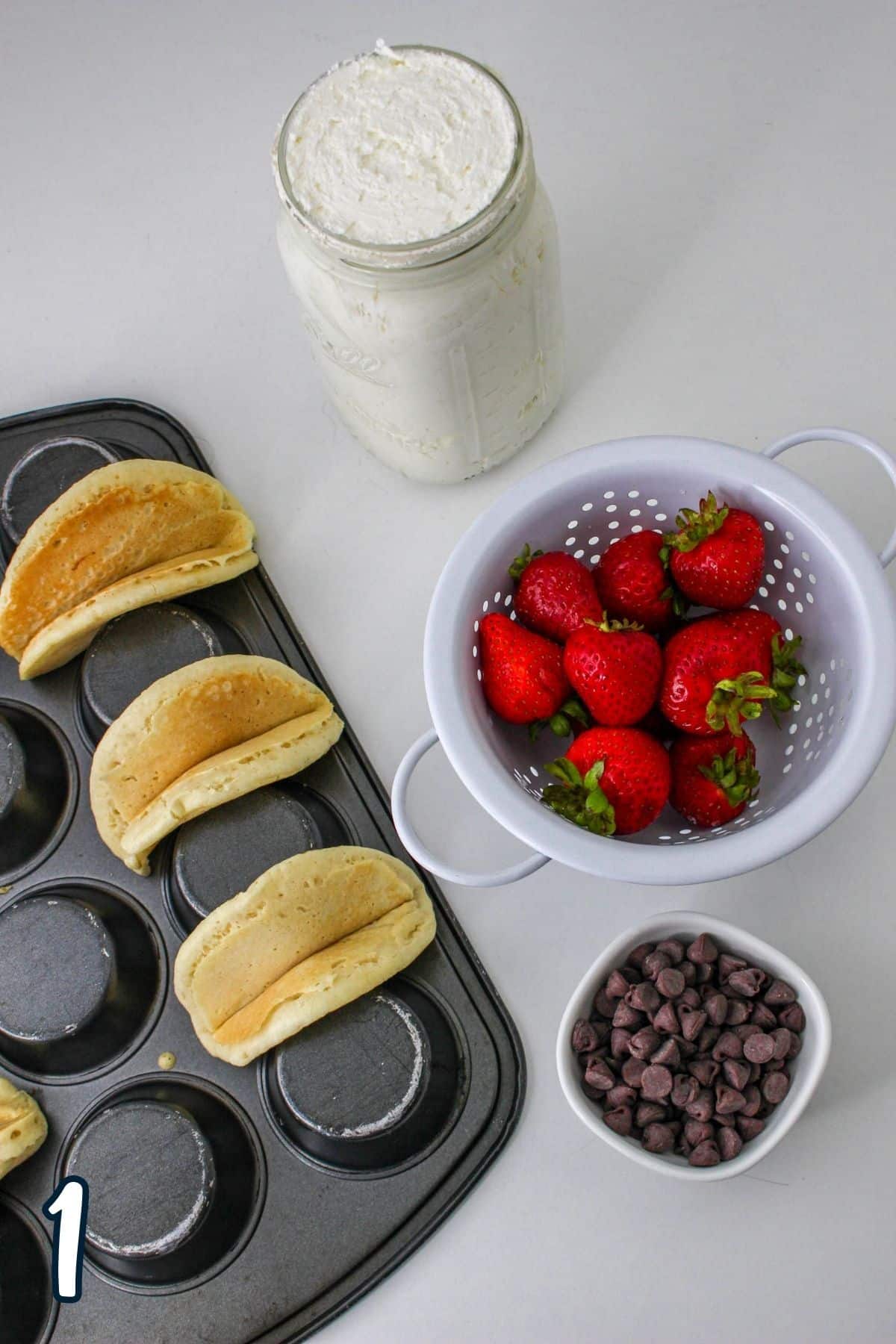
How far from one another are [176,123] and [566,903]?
1.00 meters

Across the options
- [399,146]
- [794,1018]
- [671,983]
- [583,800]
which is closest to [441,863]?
[583,800]

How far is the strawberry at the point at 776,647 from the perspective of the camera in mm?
931

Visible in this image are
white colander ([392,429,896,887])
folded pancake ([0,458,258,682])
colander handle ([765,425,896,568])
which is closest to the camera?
white colander ([392,429,896,887])

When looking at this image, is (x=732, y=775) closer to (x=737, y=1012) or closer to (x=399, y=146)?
(x=737, y=1012)

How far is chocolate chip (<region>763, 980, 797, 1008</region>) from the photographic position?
975mm

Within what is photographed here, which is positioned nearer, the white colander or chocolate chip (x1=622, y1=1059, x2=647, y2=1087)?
the white colander

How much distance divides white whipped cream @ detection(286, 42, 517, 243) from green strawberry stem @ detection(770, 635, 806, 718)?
0.41m

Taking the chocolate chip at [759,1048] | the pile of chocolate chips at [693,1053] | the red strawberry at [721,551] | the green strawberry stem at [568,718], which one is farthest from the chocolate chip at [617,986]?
the red strawberry at [721,551]

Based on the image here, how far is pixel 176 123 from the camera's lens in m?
1.37

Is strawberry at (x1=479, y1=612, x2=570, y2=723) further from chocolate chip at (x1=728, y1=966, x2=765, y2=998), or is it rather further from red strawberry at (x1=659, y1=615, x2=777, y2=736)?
chocolate chip at (x1=728, y1=966, x2=765, y2=998)

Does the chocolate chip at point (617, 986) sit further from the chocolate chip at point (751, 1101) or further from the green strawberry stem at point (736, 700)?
the green strawberry stem at point (736, 700)

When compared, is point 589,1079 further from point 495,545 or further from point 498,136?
point 498,136

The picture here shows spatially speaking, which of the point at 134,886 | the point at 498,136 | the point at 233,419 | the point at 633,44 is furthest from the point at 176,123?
the point at 134,886

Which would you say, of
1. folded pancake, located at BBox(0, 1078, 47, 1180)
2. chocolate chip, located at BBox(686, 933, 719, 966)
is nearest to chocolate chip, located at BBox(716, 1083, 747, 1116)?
chocolate chip, located at BBox(686, 933, 719, 966)
